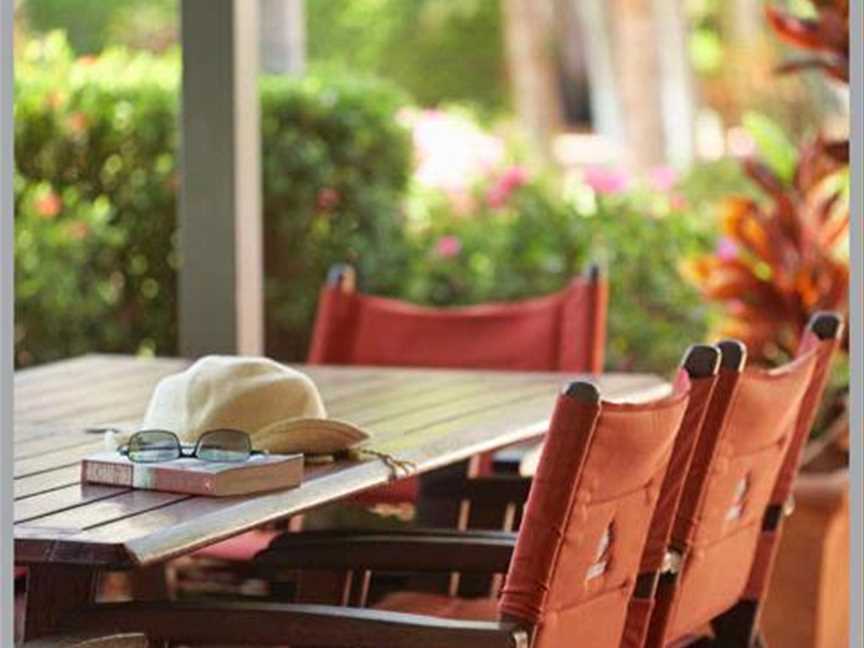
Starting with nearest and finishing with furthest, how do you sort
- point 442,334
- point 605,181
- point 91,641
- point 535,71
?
point 91,641
point 442,334
point 605,181
point 535,71

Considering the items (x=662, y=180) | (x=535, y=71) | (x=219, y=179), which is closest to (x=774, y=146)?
(x=219, y=179)

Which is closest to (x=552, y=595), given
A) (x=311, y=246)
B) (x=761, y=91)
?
(x=311, y=246)

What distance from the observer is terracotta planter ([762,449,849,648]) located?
17.4 feet

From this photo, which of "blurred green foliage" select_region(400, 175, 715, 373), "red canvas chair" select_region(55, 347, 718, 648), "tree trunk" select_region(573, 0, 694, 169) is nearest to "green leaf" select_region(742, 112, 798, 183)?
"blurred green foliage" select_region(400, 175, 715, 373)

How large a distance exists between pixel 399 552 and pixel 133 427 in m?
0.64

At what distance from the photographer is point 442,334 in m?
5.29

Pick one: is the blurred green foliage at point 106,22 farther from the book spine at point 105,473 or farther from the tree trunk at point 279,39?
the book spine at point 105,473

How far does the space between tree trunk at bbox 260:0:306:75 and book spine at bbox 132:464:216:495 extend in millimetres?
5787

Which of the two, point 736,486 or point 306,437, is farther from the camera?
point 736,486

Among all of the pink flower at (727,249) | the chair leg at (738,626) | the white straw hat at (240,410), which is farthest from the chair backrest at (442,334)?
the white straw hat at (240,410)

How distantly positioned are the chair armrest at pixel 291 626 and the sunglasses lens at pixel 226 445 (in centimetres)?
25

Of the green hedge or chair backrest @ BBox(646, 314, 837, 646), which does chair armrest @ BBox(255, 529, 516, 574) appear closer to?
chair backrest @ BBox(646, 314, 837, 646)

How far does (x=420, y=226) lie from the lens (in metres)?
7.86

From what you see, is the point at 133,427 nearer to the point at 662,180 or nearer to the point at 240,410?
the point at 240,410
